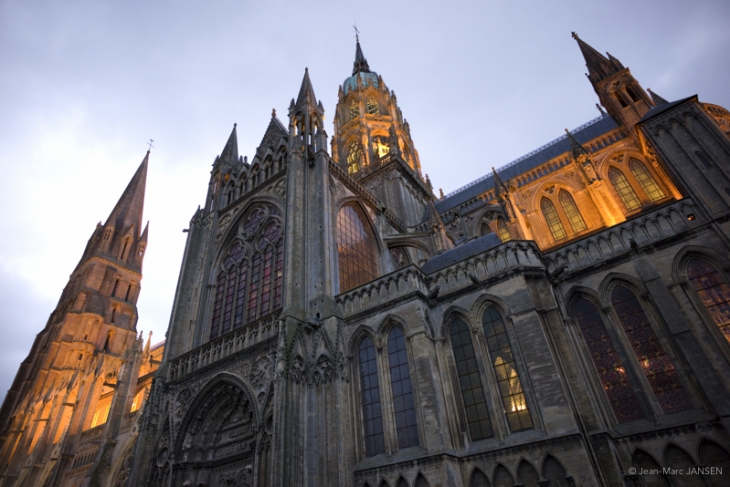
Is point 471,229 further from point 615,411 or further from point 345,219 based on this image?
point 615,411

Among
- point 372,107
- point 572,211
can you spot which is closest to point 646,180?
point 572,211

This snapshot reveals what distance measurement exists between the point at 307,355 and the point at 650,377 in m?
9.81

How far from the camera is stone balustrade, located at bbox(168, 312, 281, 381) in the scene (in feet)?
54.5

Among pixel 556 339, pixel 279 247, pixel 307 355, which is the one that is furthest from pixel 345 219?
pixel 556 339

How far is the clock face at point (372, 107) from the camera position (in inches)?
1492

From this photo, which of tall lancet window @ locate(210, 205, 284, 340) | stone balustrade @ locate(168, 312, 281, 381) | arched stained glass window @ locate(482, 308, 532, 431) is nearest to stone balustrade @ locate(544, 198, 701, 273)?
arched stained glass window @ locate(482, 308, 532, 431)

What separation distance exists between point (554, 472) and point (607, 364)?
364cm

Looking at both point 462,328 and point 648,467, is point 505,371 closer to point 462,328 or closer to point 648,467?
point 462,328

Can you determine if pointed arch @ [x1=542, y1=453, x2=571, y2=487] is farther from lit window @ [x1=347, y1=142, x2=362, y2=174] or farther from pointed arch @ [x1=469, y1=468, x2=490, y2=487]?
lit window @ [x1=347, y1=142, x2=362, y2=174]

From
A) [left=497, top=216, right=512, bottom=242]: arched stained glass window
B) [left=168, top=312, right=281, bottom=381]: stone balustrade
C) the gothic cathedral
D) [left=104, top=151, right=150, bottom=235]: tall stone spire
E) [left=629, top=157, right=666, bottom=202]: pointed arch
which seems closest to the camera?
the gothic cathedral

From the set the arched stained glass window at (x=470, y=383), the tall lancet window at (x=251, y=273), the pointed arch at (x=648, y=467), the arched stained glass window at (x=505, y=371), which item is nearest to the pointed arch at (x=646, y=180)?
the arched stained glass window at (x=505, y=371)

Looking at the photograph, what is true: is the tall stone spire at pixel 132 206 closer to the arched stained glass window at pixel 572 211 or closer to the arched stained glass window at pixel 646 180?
the arched stained glass window at pixel 572 211

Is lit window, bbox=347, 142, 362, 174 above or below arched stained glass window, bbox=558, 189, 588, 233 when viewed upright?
above

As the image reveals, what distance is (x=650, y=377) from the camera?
11.9 metres
